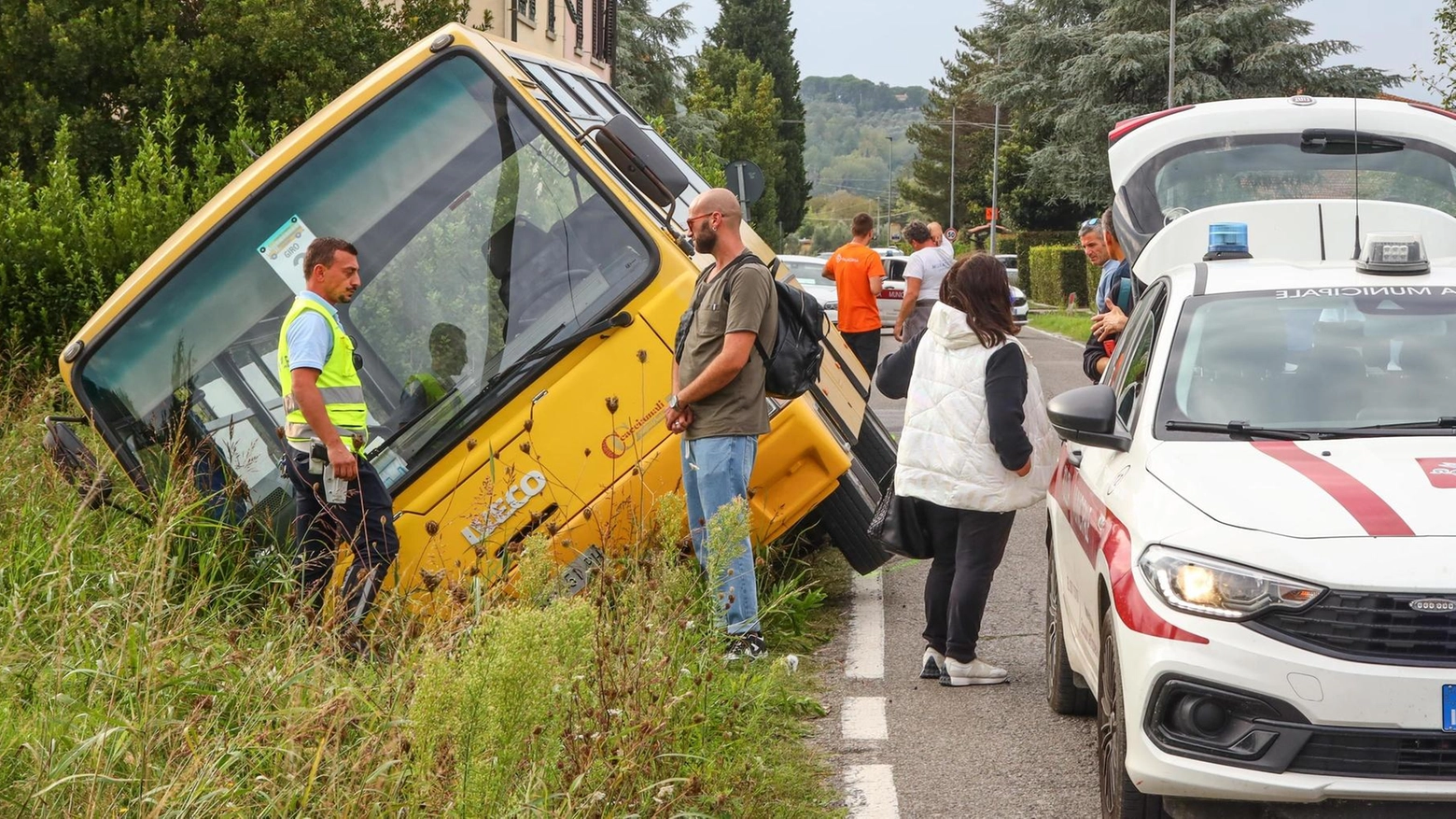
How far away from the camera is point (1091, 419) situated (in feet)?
16.4

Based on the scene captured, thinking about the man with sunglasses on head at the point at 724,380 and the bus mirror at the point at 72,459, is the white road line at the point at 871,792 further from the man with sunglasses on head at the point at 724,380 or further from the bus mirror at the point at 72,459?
the bus mirror at the point at 72,459

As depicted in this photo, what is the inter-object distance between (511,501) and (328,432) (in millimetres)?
792

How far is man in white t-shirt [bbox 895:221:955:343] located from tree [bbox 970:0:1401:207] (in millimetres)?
35003

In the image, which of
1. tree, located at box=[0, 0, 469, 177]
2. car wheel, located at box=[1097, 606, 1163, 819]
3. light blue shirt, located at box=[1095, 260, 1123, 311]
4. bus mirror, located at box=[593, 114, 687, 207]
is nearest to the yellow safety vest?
bus mirror, located at box=[593, 114, 687, 207]

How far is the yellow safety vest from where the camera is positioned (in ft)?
21.0

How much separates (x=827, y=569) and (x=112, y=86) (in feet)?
26.5

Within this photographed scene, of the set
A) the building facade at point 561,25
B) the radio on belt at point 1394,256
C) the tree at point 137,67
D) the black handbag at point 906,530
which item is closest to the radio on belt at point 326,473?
the black handbag at point 906,530


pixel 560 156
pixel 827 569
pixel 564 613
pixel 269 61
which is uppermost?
pixel 269 61

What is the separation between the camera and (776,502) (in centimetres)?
709

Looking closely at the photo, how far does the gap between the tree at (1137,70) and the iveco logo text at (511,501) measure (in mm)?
43103

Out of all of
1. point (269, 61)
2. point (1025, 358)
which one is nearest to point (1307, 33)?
point (269, 61)

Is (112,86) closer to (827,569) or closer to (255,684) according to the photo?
(827,569)

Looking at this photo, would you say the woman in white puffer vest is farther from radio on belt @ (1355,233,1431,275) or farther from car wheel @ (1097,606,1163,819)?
car wheel @ (1097,606,1163,819)

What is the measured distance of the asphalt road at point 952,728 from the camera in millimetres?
5234
